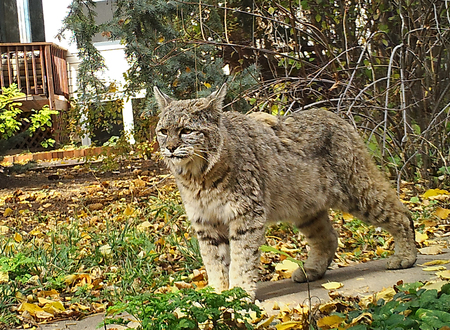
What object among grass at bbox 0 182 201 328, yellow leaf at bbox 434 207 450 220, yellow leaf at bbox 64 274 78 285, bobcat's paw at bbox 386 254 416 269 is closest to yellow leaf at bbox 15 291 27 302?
grass at bbox 0 182 201 328

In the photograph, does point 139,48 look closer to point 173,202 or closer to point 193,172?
point 173,202

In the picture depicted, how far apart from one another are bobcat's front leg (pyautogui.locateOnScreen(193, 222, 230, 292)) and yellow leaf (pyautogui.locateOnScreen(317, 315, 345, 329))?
3.07ft

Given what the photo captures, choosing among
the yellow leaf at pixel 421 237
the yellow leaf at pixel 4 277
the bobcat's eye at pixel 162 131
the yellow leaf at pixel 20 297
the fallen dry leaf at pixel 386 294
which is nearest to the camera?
the fallen dry leaf at pixel 386 294

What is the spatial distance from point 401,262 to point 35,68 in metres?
12.6

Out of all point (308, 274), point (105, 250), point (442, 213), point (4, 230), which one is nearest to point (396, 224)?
point (308, 274)

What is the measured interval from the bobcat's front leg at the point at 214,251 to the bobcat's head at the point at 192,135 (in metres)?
0.39

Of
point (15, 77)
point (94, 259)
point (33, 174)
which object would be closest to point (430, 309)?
point (94, 259)

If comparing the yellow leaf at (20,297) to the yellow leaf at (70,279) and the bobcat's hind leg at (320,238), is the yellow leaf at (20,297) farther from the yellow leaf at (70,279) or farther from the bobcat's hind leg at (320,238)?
the bobcat's hind leg at (320,238)

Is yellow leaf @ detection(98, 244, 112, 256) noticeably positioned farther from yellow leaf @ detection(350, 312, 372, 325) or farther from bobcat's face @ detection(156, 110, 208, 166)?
yellow leaf @ detection(350, 312, 372, 325)

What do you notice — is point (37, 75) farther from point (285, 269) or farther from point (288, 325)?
point (288, 325)

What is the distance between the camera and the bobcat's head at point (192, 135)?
3514mm

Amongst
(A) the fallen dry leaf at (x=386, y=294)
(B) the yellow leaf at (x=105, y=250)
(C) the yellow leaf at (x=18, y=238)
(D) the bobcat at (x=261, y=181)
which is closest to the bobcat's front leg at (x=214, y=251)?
(D) the bobcat at (x=261, y=181)

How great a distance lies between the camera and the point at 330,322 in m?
2.88

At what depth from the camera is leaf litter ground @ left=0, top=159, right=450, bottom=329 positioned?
3771 mm
